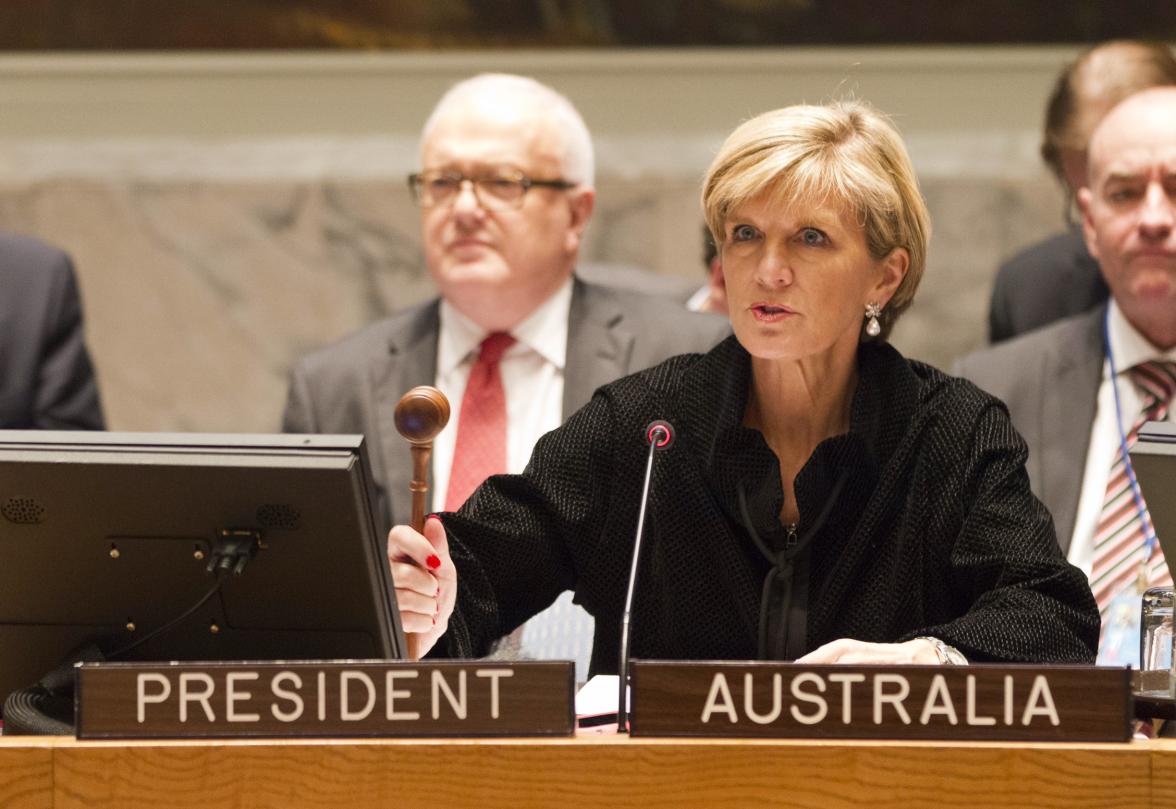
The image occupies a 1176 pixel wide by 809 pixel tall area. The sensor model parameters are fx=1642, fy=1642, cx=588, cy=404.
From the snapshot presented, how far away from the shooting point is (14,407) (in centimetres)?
405

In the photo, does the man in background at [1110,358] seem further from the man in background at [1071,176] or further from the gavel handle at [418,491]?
the gavel handle at [418,491]

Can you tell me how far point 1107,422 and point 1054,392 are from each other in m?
0.13

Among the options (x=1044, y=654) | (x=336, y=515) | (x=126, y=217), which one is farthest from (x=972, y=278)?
(x=336, y=515)

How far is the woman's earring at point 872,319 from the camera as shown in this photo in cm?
258

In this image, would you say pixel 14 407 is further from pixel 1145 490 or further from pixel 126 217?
pixel 1145 490

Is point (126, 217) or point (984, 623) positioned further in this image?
point (126, 217)

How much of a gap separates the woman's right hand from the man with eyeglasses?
53.6 inches

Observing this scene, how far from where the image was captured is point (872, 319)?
8.50 feet

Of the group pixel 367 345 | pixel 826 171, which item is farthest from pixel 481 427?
pixel 826 171

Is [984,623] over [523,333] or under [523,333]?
under

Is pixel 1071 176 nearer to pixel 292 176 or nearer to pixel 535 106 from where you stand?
pixel 535 106

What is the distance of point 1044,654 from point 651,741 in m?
0.78

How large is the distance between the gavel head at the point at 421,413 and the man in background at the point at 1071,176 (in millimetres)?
2559

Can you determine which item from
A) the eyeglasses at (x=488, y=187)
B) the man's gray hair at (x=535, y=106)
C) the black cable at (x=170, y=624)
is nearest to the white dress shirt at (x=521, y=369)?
the eyeglasses at (x=488, y=187)
